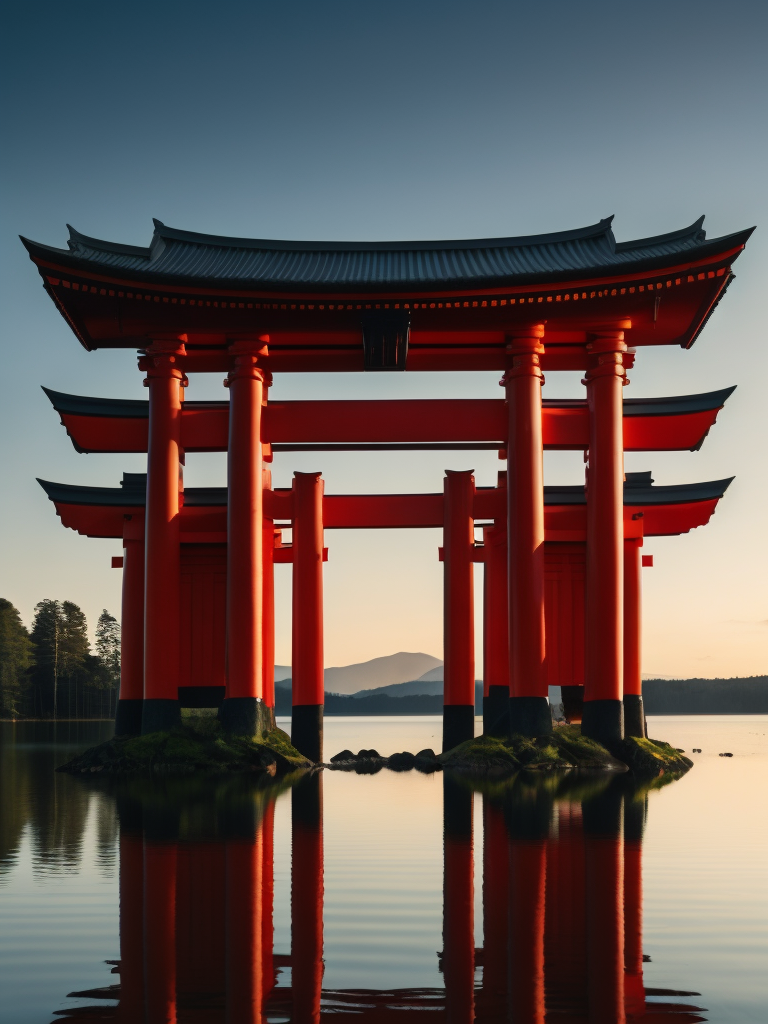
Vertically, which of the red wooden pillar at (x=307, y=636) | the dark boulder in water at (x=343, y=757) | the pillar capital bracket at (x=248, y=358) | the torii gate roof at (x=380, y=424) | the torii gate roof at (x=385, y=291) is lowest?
the dark boulder in water at (x=343, y=757)

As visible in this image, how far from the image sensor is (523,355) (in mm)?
18719

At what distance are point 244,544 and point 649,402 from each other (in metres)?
8.29

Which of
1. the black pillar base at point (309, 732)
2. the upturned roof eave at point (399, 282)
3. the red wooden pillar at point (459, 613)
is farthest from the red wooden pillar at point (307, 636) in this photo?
the upturned roof eave at point (399, 282)

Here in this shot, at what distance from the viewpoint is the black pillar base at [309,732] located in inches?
738

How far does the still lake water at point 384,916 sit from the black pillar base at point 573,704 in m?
10.8

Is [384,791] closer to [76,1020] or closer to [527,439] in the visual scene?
[527,439]

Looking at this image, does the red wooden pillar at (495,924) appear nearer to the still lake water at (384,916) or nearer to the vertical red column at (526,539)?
the still lake water at (384,916)

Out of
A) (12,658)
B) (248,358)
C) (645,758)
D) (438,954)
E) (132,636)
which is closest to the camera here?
(438,954)

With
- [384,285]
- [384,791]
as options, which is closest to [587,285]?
[384,285]

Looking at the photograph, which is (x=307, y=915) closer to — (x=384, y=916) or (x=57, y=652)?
(x=384, y=916)

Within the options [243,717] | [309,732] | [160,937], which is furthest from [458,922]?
[309,732]

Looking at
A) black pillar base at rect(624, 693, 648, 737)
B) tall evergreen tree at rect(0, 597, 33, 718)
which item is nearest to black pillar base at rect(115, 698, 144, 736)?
black pillar base at rect(624, 693, 648, 737)

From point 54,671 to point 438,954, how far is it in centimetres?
5744

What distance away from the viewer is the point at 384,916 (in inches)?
214
